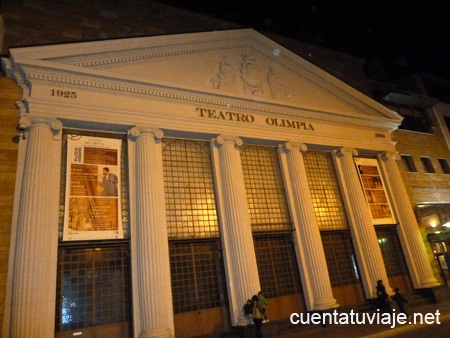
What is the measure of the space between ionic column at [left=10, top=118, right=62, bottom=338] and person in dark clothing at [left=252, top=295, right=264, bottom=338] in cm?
553

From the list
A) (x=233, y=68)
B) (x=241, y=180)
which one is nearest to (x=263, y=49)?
(x=233, y=68)

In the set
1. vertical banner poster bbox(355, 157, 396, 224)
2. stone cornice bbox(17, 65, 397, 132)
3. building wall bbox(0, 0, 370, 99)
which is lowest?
vertical banner poster bbox(355, 157, 396, 224)

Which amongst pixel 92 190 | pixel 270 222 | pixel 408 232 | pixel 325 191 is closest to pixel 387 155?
pixel 408 232

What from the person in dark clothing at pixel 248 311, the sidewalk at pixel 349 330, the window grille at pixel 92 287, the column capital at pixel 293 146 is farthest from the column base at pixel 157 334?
the column capital at pixel 293 146

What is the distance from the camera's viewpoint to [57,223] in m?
9.48

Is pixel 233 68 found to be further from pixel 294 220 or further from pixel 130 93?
pixel 294 220

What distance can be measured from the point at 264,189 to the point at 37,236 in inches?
327

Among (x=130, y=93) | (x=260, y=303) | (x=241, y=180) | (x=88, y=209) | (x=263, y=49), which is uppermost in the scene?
(x=263, y=49)

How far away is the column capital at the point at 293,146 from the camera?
46.6 feet

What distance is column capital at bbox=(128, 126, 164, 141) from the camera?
11.3m

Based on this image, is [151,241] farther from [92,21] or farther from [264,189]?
[92,21]

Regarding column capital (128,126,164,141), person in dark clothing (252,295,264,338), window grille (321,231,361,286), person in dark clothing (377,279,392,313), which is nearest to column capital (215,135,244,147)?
column capital (128,126,164,141)

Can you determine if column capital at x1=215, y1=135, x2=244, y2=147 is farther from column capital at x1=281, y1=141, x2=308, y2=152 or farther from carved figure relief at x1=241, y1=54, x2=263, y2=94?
carved figure relief at x1=241, y1=54, x2=263, y2=94

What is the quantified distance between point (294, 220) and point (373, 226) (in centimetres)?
415
